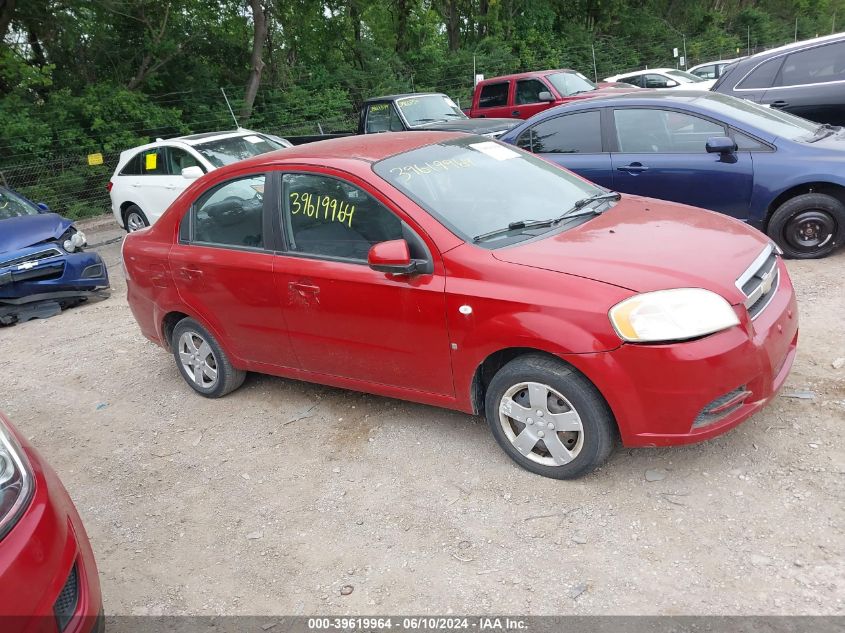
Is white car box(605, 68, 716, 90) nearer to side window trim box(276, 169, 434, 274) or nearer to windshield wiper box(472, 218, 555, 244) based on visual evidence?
windshield wiper box(472, 218, 555, 244)

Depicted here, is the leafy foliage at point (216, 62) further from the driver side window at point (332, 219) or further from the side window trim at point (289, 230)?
the driver side window at point (332, 219)

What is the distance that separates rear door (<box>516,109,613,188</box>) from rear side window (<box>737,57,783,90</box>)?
2.84m

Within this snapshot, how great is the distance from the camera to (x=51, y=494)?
8.57ft

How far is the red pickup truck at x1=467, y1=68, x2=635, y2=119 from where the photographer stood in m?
13.9

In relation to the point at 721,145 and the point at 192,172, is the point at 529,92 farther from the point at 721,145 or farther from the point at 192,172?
the point at 721,145

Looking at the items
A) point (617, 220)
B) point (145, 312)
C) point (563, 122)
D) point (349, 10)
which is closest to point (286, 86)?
point (349, 10)

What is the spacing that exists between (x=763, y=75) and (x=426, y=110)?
5890mm

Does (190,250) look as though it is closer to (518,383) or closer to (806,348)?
(518,383)

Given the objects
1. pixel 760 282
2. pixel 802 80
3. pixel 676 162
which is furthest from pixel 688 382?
pixel 802 80

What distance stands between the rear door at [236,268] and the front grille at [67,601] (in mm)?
2090

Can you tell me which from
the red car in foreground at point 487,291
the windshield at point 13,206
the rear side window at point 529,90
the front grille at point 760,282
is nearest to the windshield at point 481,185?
the red car in foreground at point 487,291

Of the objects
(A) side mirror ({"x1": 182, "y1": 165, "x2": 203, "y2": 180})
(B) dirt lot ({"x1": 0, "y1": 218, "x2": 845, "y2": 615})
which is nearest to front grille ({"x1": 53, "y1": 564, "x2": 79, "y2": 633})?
(B) dirt lot ({"x1": 0, "y1": 218, "x2": 845, "y2": 615})

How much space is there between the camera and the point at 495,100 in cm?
1501

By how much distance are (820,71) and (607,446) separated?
284 inches
